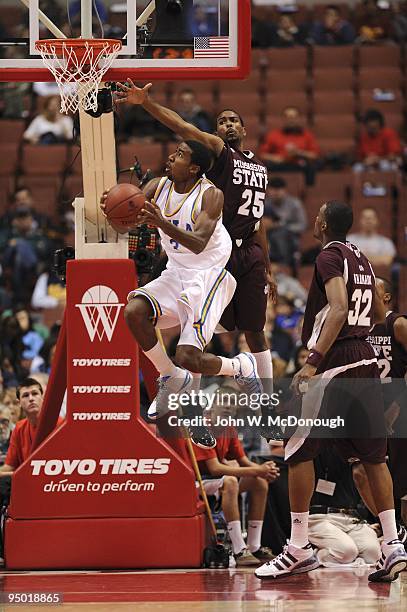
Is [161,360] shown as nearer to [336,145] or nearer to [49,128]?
[49,128]

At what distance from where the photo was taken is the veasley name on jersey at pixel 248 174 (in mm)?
8172

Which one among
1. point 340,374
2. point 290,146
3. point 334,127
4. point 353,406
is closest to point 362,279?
point 340,374

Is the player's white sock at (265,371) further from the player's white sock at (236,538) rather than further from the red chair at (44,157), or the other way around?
the red chair at (44,157)

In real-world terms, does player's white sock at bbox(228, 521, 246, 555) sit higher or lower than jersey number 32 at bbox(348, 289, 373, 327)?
lower

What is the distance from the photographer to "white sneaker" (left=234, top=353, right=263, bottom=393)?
7.96m

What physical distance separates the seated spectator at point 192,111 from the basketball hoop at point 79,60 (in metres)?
7.60

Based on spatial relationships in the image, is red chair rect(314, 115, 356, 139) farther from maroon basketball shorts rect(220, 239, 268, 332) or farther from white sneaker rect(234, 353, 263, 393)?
white sneaker rect(234, 353, 263, 393)

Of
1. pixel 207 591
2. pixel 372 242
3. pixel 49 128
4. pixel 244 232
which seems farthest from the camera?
pixel 49 128

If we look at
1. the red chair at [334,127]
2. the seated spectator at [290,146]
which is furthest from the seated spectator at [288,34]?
the seated spectator at [290,146]

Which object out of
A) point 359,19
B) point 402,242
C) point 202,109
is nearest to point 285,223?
point 402,242

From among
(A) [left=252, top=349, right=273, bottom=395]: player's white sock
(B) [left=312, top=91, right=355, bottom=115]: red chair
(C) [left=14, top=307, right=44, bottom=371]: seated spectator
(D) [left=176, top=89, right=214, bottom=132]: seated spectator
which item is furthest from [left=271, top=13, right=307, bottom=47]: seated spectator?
(A) [left=252, top=349, right=273, bottom=395]: player's white sock

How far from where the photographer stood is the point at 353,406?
7.29 meters

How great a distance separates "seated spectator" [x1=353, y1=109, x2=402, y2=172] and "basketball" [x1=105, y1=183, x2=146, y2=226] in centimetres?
854

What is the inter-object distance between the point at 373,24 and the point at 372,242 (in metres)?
5.06
